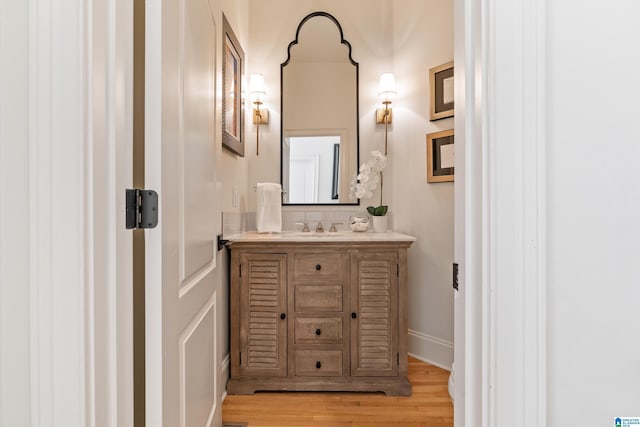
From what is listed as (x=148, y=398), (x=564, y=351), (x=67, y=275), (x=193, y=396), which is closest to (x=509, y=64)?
(x=564, y=351)

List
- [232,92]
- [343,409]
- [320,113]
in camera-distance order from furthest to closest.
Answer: [320,113], [232,92], [343,409]

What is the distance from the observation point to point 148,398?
812mm

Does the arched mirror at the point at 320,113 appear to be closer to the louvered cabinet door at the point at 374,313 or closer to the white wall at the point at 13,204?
the louvered cabinet door at the point at 374,313

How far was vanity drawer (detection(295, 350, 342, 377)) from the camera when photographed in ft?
6.59

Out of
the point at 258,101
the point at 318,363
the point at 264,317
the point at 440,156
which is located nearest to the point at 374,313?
the point at 318,363

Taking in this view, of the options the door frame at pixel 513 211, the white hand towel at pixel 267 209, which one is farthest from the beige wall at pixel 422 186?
the door frame at pixel 513 211

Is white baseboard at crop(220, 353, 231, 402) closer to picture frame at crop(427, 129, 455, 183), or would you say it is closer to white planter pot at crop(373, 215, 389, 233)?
white planter pot at crop(373, 215, 389, 233)

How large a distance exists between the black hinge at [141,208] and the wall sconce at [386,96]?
2.11 meters

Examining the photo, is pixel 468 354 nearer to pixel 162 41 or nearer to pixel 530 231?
pixel 530 231

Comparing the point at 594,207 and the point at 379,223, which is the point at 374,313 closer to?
the point at 379,223

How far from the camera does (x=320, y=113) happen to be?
8.68 ft

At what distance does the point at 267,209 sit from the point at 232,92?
31.3 inches

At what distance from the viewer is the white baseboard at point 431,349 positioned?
2.32 metres

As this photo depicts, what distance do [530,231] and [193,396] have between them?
41.4 inches
